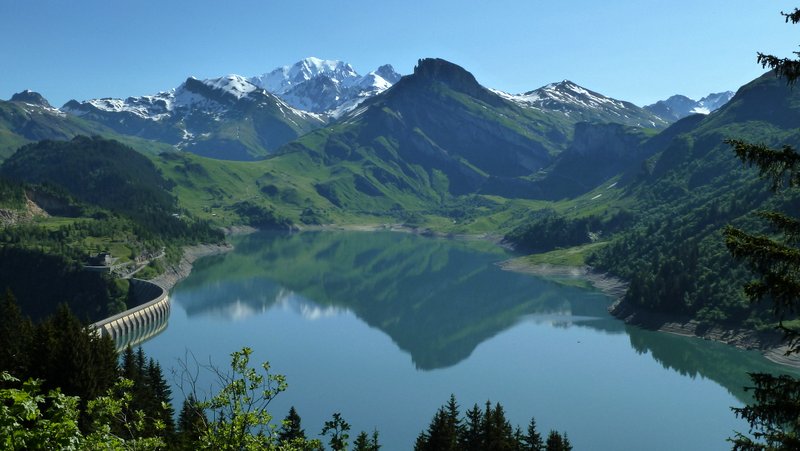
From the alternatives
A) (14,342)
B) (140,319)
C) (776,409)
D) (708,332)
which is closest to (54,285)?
(140,319)

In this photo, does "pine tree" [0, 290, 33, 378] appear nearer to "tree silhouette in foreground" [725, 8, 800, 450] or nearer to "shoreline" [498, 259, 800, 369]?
"tree silhouette in foreground" [725, 8, 800, 450]

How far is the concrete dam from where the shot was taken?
137375mm

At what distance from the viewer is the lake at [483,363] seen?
93.9 m

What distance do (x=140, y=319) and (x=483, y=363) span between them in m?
78.2

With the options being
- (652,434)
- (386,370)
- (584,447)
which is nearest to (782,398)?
(584,447)

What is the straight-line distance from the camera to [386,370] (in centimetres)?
12412

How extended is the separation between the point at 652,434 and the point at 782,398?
79.5 metres

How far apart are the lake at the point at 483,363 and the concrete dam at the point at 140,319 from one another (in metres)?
4.08

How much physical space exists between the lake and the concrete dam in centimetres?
408

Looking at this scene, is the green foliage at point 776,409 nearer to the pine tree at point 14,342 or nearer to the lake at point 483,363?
the pine tree at point 14,342

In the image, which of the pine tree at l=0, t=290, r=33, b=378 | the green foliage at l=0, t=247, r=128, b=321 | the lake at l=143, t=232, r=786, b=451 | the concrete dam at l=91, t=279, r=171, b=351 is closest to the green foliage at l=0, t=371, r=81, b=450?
the pine tree at l=0, t=290, r=33, b=378

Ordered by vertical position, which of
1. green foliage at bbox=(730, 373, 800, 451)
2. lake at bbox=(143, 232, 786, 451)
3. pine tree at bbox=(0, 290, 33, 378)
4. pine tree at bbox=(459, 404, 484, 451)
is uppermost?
green foliage at bbox=(730, 373, 800, 451)

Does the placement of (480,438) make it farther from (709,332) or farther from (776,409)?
(709,332)

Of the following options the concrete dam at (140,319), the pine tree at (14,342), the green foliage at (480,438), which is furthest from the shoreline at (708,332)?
the concrete dam at (140,319)
